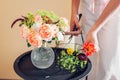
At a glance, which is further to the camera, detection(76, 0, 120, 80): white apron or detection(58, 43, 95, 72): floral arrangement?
detection(76, 0, 120, 80): white apron

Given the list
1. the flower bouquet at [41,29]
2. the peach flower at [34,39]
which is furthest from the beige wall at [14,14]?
the peach flower at [34,39]

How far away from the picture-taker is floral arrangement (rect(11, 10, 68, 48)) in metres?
1.19

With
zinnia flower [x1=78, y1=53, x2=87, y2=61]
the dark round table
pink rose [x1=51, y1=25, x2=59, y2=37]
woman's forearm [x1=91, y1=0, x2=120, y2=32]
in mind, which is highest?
woman's forearm [x1=91, y1=0, x2=120, y2=32]

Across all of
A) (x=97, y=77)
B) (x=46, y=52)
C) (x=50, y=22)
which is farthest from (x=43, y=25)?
(x=97, y=77)

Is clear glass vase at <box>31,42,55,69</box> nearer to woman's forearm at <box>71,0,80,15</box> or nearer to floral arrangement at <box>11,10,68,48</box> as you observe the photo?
floral arrangement at <box>11,10,68,48</box>

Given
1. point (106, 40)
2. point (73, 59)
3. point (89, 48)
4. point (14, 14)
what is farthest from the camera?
point (14, 14)

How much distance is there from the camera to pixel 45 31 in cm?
118

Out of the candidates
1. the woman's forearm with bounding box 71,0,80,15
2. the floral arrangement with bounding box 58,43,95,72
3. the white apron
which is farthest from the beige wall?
the floral arrangement with bounding box 58,43,95,72

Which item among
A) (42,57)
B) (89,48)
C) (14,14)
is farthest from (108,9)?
(14,14)

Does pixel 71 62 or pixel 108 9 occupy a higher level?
pixel 108 9

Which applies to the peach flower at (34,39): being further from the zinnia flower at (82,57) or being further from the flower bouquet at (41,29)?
the zinnia flower at (82,57)

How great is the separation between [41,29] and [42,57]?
0.22m

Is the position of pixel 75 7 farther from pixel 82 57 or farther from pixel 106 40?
pixel 82 57

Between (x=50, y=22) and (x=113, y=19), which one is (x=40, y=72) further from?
(x=113, y=19)
